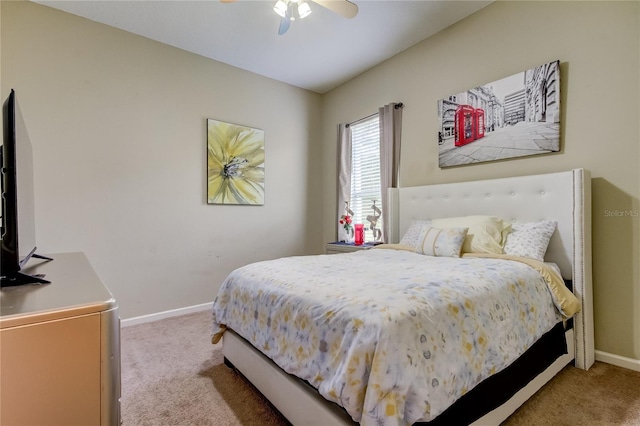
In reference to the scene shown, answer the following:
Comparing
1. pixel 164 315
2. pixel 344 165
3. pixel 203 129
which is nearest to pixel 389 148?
pixel 344 165

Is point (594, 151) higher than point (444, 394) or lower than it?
higher

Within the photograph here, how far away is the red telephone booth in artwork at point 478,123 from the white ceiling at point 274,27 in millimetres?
907

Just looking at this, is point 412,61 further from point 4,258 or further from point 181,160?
point 4,258

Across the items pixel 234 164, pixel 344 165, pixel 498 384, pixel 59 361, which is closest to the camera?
pixel 59 361

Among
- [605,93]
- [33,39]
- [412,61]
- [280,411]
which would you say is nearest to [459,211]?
[605,93]

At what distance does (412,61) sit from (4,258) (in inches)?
138

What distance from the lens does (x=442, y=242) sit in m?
2.29

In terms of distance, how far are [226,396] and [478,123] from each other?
111 inches

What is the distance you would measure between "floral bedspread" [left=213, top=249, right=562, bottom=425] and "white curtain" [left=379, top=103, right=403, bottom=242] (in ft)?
5.11

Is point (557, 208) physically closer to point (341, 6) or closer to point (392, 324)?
point (392, 324)

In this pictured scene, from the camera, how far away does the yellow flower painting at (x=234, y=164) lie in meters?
3.37

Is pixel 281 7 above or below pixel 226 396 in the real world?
above

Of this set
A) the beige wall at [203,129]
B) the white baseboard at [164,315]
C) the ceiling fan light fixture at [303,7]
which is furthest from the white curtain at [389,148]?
the white baseboard at [164,315]

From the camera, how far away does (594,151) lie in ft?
6.95
